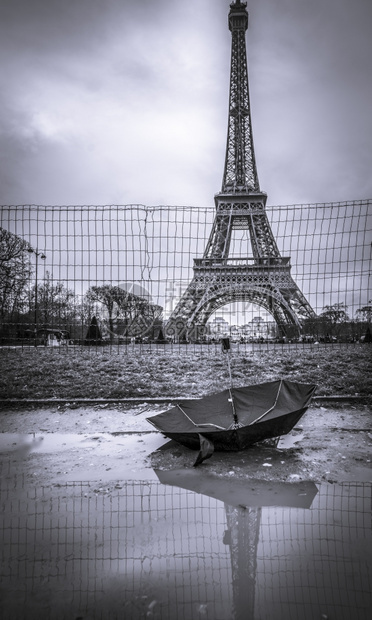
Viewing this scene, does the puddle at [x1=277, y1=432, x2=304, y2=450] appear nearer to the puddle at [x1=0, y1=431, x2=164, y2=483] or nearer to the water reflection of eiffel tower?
the puddle at [x1=0, y1=431, x2=164, y2=483]

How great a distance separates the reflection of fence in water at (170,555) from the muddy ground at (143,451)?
1.40 ft

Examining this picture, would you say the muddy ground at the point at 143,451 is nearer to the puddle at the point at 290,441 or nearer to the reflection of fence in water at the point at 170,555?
the puddle at the point at 290,441

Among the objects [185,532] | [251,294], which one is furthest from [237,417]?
[251,294]

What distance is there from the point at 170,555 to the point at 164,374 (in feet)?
20.5

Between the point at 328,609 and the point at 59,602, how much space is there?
1.32 meters

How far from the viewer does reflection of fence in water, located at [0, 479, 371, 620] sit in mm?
1867

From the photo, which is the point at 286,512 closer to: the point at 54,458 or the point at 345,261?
the point at 54,458

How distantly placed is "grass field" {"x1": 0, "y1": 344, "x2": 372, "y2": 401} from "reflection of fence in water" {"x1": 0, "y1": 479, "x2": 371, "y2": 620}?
3.73 meters

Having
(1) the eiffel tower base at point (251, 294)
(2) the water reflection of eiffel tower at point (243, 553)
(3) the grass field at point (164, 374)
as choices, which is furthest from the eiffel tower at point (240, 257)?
(2) the water reflection of eiffel tower at point (243, 553)

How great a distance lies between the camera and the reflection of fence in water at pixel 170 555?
73.5 inches

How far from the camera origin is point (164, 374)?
335 inches

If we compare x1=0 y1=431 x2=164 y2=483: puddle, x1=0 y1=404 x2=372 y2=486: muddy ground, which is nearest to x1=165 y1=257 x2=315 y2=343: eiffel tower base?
x1=0 y1=404 x2=372 y2=486: muddy ground

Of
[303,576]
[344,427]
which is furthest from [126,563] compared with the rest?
[344,427]

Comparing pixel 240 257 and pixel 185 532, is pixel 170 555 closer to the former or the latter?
pixel 185 532
